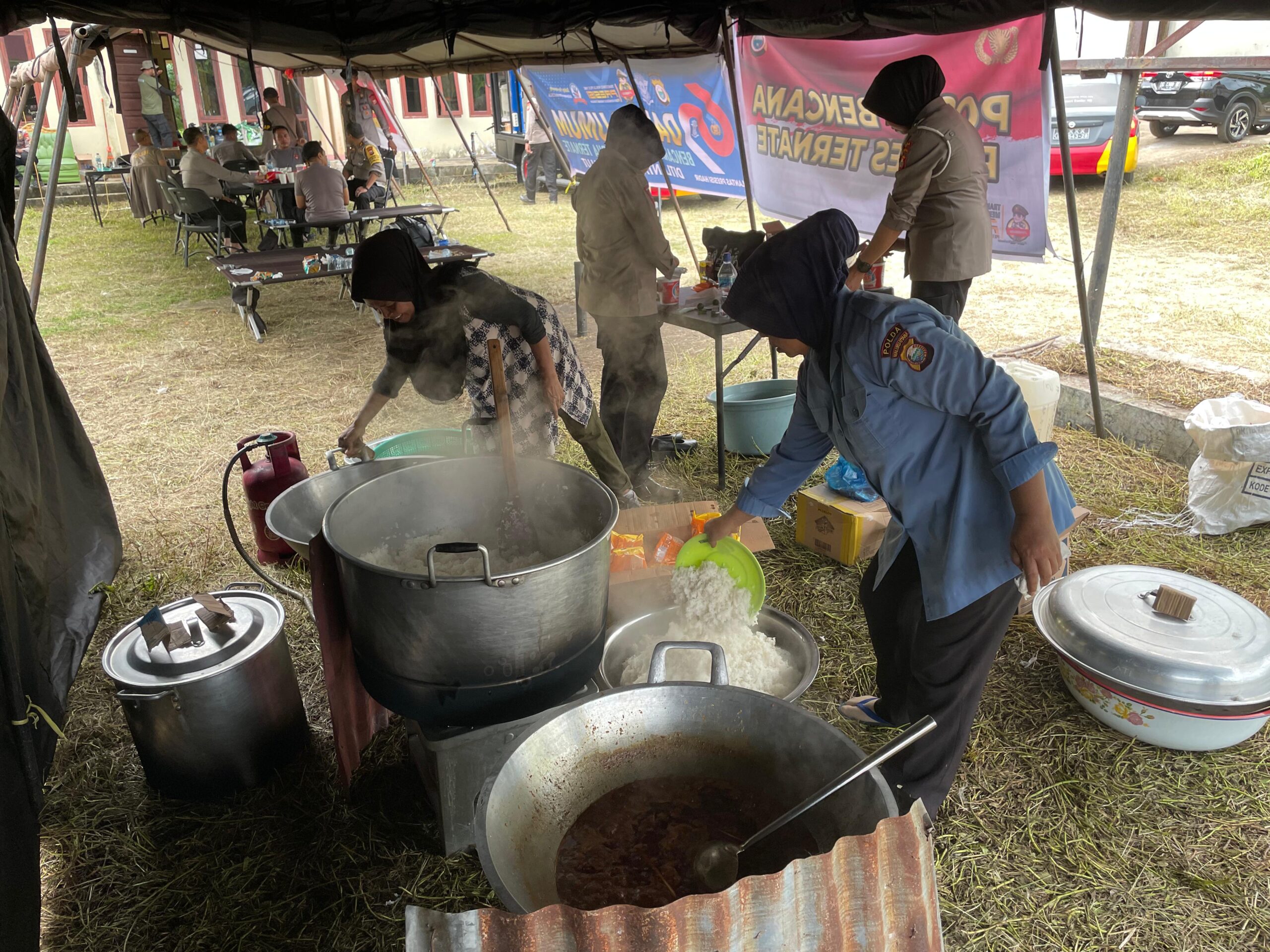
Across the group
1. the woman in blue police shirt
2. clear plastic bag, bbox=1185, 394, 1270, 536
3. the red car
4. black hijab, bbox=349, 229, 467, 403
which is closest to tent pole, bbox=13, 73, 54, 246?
black hijab, bbox=349, 229, 467, 403

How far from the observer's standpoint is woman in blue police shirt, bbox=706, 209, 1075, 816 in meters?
1.89

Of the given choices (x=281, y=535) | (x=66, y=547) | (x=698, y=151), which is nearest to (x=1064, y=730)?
(x=281, y=535)

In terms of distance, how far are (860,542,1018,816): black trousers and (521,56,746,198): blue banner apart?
4652mm

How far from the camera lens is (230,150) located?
539 inches

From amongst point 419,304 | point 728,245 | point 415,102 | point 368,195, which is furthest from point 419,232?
point 415,102

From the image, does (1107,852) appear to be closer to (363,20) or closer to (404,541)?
(404,541)

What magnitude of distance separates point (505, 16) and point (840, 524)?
124 inches

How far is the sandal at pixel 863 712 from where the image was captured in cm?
291

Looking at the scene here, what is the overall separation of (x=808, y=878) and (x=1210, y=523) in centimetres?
394

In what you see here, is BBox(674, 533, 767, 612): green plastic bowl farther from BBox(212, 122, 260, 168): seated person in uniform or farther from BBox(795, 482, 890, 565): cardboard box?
BBox(212, 122, 260, 168): seated person in uniform

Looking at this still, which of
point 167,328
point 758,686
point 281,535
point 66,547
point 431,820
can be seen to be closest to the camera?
point 431,820

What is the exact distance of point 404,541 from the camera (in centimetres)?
260

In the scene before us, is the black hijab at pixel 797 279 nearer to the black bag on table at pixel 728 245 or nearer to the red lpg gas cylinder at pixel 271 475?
the red lpg gas cylinder at pixel 271 475

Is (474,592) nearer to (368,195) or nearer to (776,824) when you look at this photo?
(776,824)
